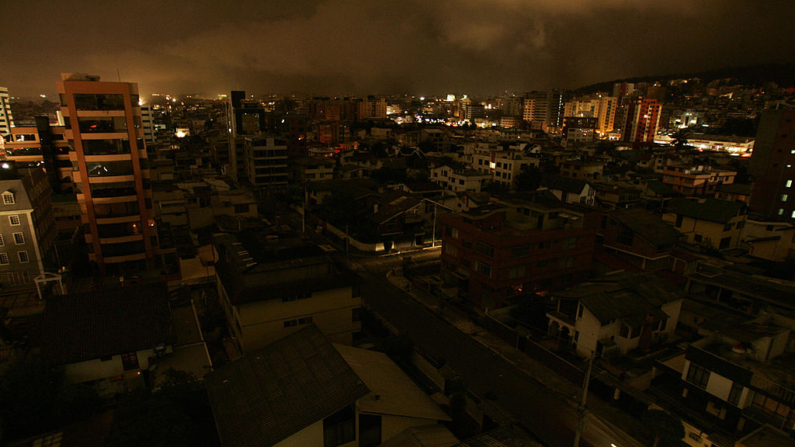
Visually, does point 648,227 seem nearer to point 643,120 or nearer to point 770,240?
point 770,240

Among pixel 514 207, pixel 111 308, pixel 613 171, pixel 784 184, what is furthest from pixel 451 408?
pixel 613 171

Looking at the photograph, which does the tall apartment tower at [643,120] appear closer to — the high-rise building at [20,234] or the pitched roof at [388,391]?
the pitched roof at [388,391]

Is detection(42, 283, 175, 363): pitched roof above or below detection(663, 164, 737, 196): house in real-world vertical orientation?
below

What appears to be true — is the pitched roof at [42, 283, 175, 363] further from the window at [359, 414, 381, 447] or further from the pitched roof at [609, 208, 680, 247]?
the pitched roof at [609, 208, 680, 247]

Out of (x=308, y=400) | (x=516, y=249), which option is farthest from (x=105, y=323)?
(x=516, y=249)

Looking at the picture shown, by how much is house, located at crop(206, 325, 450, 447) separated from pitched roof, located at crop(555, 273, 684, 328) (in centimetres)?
1111

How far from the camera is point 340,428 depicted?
14.1 metres

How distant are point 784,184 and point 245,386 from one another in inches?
2382

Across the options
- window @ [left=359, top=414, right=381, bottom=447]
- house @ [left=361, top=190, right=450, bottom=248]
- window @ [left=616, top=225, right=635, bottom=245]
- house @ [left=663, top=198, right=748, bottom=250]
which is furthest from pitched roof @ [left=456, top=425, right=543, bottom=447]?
house @ [left=663, top=198, right=748, bottom=250]

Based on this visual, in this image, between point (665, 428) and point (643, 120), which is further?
point (643, 120)

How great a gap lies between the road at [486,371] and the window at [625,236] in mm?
15256

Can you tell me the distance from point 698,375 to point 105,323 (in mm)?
26920

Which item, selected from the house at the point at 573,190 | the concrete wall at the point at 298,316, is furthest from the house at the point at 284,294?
the house at the point at 573,190

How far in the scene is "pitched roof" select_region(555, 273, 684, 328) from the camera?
70.8ft
